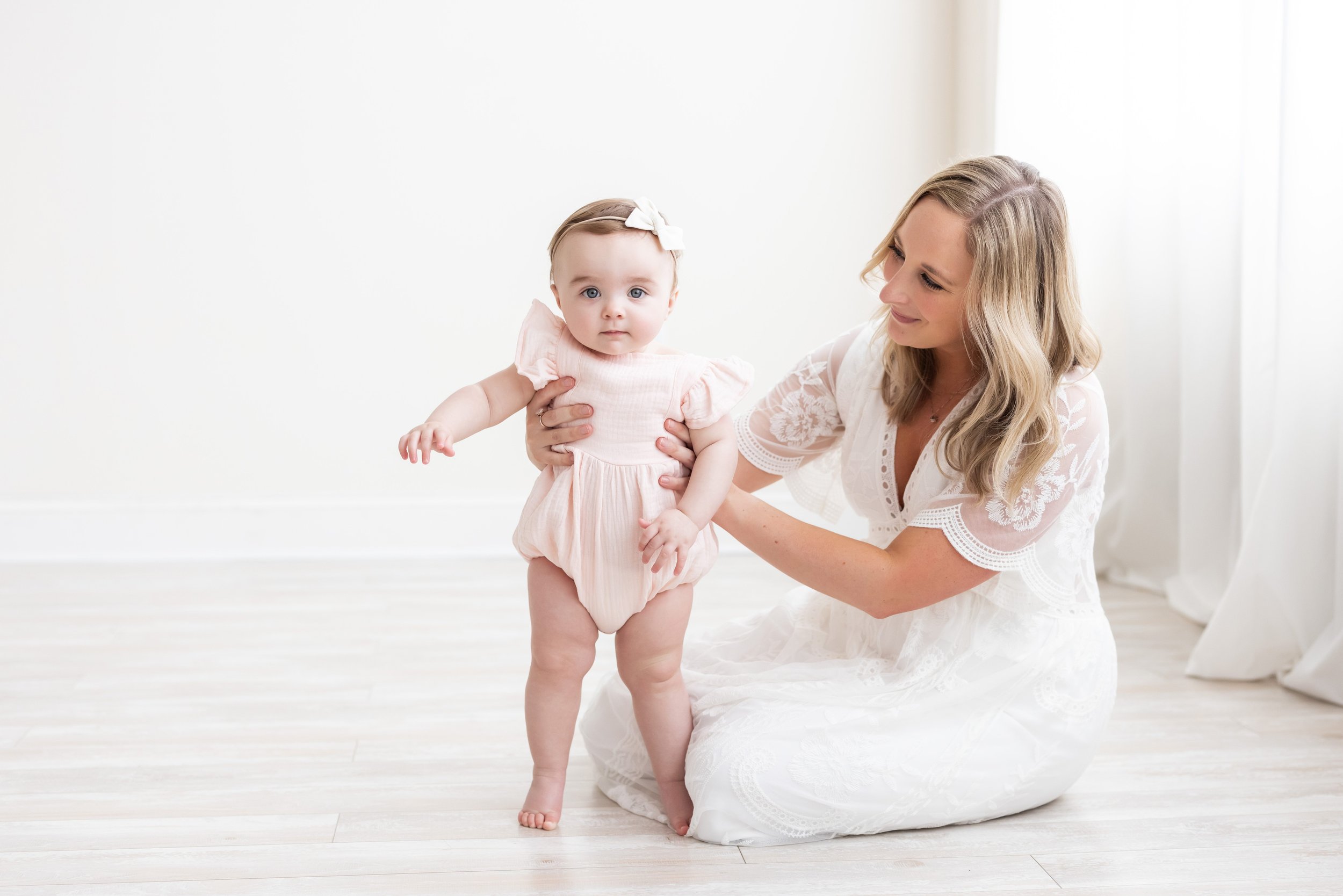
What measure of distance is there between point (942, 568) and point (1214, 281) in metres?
1.54

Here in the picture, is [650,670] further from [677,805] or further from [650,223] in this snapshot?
[650,223]

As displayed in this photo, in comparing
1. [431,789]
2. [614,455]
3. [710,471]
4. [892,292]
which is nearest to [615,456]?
[614,455]

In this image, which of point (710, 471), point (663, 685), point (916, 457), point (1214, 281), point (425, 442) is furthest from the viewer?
point (1214, 281)

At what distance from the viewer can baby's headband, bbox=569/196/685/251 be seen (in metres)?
1.38

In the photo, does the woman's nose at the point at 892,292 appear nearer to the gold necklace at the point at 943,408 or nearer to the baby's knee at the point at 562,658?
the gold necklace at the point at 943,408

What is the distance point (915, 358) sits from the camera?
5.44ft

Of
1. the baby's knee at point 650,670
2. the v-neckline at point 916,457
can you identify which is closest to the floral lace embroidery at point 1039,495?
the v-neckline at point 916,457

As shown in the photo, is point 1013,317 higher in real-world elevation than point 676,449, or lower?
higher

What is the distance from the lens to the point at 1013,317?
147 centimetres

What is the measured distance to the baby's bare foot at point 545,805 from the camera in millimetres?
1598

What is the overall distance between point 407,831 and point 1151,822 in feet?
3.35

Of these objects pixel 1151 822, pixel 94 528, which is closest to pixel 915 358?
pixel 1151 822

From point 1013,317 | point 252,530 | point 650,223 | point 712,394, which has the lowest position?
point 252,530

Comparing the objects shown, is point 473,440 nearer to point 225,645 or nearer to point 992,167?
point 225,645
